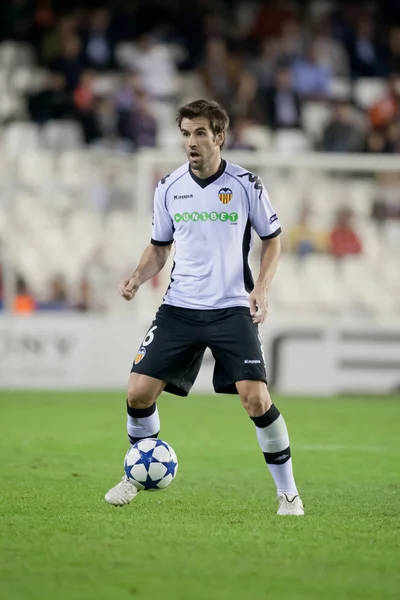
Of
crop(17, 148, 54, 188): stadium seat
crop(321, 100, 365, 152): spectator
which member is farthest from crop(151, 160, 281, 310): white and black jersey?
crop(321, 100, 365, 152): spectator

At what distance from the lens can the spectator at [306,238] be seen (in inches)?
639

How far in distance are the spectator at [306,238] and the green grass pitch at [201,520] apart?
4475 millimetres

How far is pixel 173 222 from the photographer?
23.1 feet

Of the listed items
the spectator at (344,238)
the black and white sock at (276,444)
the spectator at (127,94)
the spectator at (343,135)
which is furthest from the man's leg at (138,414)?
the spectator at (127,94)

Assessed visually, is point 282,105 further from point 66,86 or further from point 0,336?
point 0,336

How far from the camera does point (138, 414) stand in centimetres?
703

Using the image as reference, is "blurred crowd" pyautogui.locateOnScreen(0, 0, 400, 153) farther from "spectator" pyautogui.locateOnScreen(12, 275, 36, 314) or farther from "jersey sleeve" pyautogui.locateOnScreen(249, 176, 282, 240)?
"jersey sleeve" pyautogui.locateOnScreen(249, 176, 282, 240)

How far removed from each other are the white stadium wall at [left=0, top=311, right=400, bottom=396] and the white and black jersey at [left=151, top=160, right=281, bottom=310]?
9197 millimetres

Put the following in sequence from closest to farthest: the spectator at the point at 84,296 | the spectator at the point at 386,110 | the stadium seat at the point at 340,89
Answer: the spectator at the point at 84,296 < the spectator at the point at 386,110 < the stadium seat at the point at 340,89

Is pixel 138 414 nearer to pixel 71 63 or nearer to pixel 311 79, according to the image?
pixel 71 63

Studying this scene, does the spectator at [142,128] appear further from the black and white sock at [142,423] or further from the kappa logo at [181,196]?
the black and white sock at [142,423]

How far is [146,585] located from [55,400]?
395 inches

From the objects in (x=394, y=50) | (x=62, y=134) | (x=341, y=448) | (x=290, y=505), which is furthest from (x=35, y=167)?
(x=290, y=505)

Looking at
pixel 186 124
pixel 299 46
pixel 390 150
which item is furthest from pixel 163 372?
pixel 299 46
